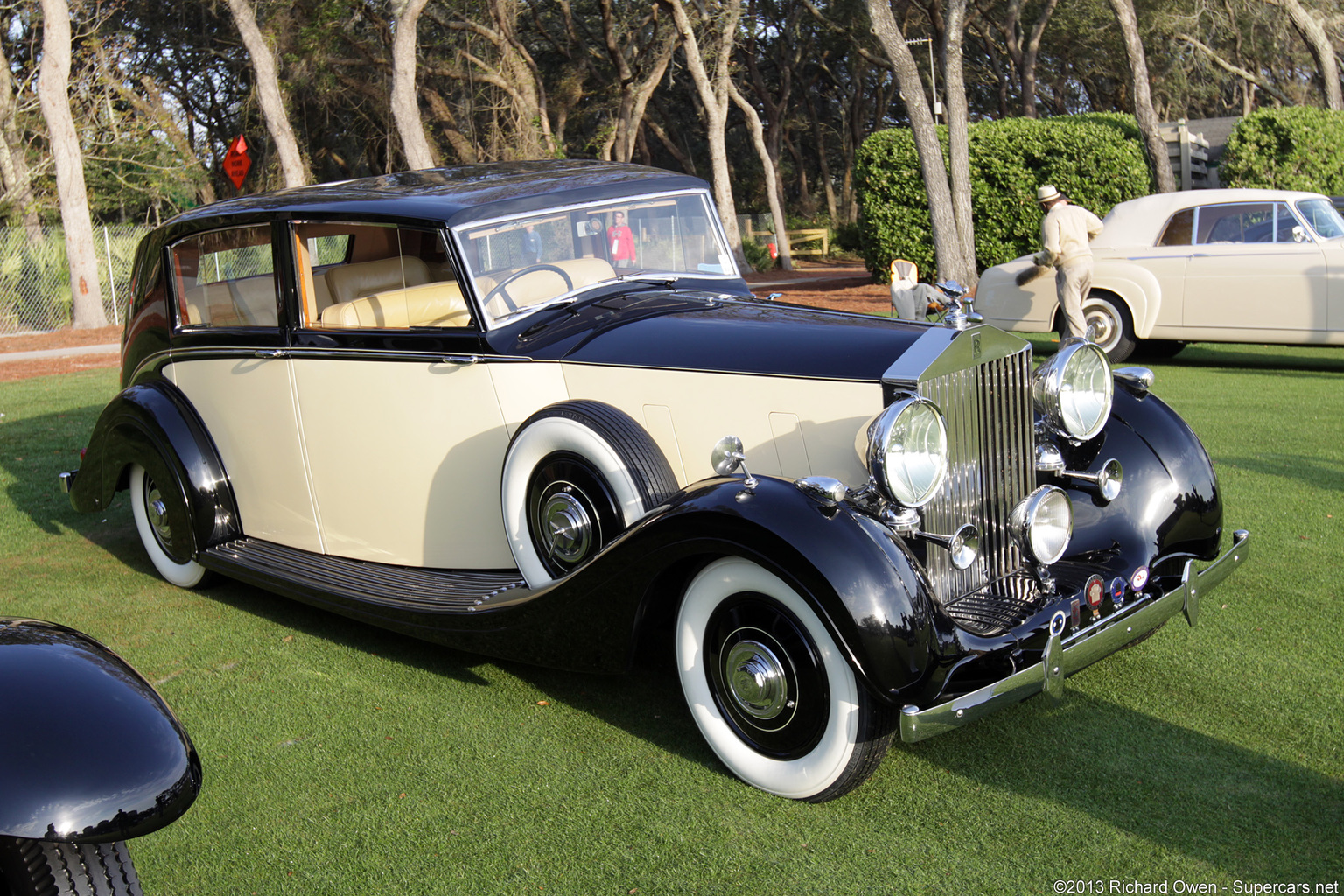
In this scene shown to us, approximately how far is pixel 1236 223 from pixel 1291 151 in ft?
25.6

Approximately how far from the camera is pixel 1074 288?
9.57 metres

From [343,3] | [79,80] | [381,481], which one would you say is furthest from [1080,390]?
[79,80]

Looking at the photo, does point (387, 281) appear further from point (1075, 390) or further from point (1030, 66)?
point (1030, 66)

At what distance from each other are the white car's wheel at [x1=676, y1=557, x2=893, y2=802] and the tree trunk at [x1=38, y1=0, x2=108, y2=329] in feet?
61.7

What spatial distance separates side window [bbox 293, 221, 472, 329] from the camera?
411 cm

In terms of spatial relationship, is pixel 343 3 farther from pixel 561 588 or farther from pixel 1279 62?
pixel 1279 62

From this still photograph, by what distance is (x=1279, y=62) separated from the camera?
112 feet

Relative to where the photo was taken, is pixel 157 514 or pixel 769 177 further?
pixel 769 177

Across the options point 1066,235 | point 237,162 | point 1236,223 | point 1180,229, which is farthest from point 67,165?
point 1236,223

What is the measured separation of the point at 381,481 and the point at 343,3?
2165 cm

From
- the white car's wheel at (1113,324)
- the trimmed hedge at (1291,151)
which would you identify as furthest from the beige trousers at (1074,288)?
the trimmed hedge at (1291,151)

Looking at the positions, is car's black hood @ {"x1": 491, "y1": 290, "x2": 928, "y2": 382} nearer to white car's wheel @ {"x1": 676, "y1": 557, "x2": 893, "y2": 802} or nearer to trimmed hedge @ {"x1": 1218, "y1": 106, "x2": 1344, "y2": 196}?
white car's wheel @ {"x1": 676, "y1": 557, "x2": 893, "y2": 802}

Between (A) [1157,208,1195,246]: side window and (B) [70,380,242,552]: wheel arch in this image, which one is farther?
(A) [1157,208,1195,246]: side window

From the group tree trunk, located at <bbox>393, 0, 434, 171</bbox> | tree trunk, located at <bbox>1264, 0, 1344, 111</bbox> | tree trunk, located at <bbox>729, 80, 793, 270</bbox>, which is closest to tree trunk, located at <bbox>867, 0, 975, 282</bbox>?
tree trunk, located at <bbox>393, 0, 434, 171</bbox>
